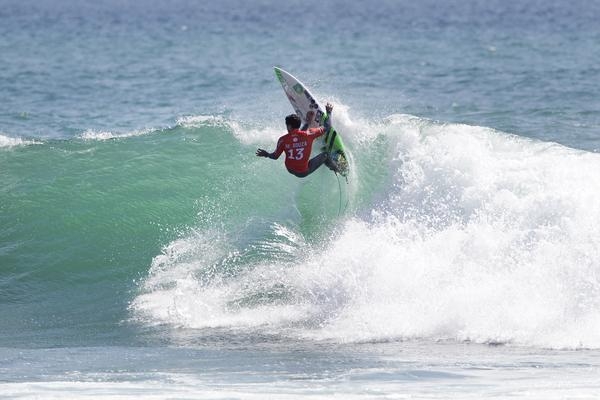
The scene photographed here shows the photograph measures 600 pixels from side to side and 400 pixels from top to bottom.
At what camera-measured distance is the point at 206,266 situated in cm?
1388

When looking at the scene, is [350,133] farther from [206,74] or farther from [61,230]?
[206,74]

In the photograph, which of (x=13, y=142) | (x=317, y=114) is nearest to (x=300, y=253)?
(x=317, y=114)

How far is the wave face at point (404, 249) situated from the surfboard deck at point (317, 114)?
68 cm

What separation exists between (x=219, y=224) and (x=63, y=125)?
8372mm

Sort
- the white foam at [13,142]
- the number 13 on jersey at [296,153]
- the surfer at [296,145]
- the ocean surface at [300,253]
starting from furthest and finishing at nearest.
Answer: the white foam at [13,142] < the number 13 on jersey at [296,153] < the surfer at [296,145] < the ocean surface at [300,253]

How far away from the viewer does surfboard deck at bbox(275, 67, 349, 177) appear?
1455cm

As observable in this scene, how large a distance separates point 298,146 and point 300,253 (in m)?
1.54

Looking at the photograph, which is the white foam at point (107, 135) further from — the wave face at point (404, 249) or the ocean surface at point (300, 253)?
the wave face at point (404, 249)

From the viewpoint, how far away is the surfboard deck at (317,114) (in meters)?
14.6

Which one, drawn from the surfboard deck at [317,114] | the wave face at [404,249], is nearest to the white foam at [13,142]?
the wave face at [404,249]

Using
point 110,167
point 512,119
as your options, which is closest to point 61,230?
point 110,167

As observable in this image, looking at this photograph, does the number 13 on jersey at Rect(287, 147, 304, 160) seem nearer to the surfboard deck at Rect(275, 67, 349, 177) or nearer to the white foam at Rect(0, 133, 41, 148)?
the surfboard deck at Rect(275, 67, 349, 177)

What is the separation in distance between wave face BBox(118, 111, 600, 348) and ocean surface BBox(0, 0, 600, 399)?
0.03 metres

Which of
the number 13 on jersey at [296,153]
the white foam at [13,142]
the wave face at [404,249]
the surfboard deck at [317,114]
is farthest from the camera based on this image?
the white foam at [13,142]
